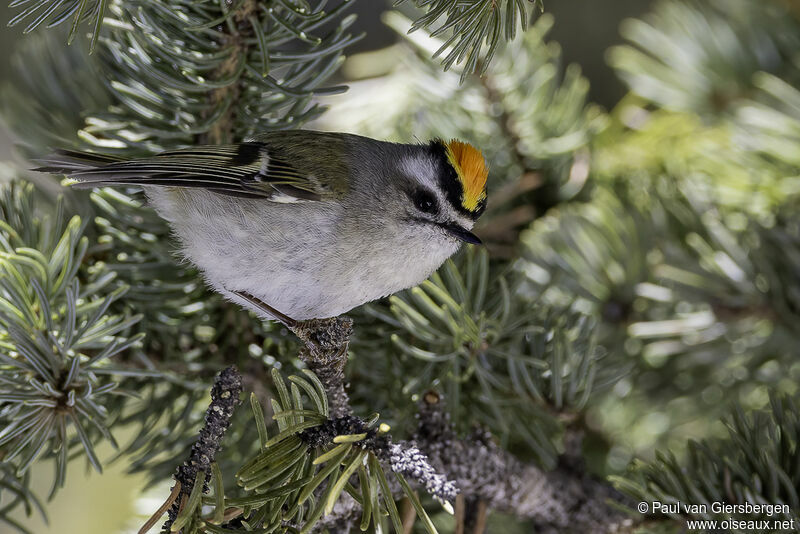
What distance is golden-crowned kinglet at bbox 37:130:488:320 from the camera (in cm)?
105

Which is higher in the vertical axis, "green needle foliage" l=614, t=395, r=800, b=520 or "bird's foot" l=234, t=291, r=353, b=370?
"bird's foot" l=234, t=291, r=353, b=370

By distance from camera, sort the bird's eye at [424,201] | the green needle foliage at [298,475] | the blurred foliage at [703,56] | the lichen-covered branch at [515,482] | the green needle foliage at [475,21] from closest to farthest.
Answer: the green needle foliage at [298,475] → the green needle foliage at [475,21] → the lichen-covered branch at [515,482] → the bird's eye at [424,201] → the blurred foliage at [703,56]

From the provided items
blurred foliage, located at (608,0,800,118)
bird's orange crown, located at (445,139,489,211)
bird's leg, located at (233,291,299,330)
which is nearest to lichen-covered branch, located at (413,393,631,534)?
bird's leg, located at (233,291,299,330)

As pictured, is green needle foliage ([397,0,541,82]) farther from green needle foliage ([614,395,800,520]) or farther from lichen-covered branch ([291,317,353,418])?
green needle foliage ([614,395,800,520])

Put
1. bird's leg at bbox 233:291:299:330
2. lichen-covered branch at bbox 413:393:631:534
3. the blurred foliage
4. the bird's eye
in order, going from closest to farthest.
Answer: lichen-covered branch at bbox 413:393:631:534, bird's leg at bbox 233:291:299:330, the bird's eye, the blurred foliage

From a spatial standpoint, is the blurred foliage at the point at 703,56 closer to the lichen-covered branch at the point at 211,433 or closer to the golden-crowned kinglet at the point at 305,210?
the golden-crowned kinglet at the point at 305,210

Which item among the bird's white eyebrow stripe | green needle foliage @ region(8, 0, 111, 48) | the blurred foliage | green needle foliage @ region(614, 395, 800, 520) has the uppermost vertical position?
green needle foliage @ region(8, 0, 111, 48)

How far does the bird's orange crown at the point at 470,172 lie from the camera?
111cm

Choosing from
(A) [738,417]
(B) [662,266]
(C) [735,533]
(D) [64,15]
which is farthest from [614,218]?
(D) [64,15]

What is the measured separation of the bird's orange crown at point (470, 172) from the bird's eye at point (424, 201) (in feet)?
0.26

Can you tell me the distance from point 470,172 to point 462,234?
0.10 metres

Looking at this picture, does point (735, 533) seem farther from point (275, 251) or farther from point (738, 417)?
point (275, 251)

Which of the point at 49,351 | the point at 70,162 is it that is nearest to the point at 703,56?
the point at 70,162

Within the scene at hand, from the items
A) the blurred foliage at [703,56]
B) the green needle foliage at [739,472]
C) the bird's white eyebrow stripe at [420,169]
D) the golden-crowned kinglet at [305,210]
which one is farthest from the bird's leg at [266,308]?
the blurred foliage at [703,56]
